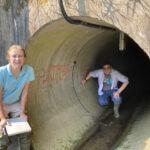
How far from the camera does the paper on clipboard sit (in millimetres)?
2783

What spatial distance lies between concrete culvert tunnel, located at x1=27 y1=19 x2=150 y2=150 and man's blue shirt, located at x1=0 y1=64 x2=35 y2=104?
Result: 27.1 inches

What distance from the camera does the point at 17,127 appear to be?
9.47 ft

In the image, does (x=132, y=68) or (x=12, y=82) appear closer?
(x=12, y=82)

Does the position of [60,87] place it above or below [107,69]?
below

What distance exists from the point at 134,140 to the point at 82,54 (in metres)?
2.60

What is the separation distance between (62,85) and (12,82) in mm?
1992

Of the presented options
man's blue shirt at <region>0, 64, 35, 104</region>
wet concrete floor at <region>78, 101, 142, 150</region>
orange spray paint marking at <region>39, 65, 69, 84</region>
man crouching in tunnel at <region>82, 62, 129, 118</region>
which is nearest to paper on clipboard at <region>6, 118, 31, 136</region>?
man's blue shirt at <region>0, 64, 35, 104</region>

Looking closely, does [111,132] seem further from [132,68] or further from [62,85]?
[132,68]

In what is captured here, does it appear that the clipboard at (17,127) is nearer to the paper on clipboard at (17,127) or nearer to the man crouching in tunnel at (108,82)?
the paper on clipboard at (17,127)

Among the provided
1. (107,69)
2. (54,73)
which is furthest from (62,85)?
(107,69)

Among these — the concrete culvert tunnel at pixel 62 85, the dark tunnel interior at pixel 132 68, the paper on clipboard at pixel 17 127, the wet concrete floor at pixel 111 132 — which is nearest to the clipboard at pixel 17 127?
the paper on clipboard at pixel 17 127

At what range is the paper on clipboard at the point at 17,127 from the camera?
2.78 meters

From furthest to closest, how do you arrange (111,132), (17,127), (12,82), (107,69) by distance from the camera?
(107,69) < (111,132) < (12,82) < (17,127)

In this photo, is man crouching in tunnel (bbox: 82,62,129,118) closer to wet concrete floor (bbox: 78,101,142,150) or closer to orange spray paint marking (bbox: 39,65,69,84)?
wet concrete floor (bbox: 78,101,142,150)
